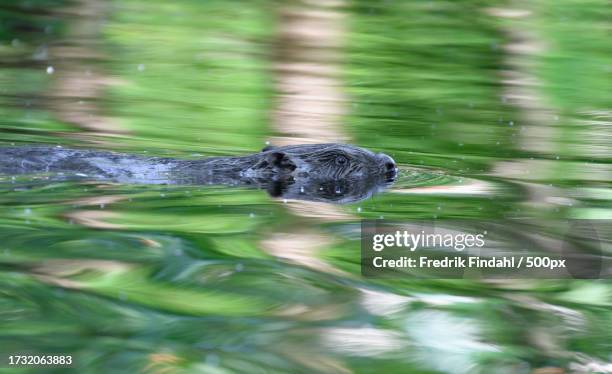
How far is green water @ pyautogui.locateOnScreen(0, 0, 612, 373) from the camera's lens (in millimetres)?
4504

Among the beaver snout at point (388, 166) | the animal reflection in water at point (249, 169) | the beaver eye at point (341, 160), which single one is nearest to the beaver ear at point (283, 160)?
the animal reflection in water at point (249, 169)

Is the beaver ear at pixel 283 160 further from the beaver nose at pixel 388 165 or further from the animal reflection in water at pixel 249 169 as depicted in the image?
the beaver nose at pixel 388 165

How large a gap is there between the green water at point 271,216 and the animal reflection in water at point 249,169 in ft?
0.51

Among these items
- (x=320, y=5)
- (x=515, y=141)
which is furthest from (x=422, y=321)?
(x=320, y=5)

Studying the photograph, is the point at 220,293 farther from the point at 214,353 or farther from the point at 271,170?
the point at 271,170

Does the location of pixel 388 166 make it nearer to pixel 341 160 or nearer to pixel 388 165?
pixel 388 165

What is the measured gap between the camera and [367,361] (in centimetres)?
437

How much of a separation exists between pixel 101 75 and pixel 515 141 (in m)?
4.13

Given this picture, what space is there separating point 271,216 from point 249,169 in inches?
39.0

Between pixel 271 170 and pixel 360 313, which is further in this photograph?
pixel 271 170

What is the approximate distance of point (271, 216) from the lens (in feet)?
20.3

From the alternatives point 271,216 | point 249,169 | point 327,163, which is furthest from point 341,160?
point 271,216

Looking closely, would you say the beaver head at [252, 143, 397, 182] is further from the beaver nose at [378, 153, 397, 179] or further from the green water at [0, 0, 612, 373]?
the green water at [0, 0, 612, 373]

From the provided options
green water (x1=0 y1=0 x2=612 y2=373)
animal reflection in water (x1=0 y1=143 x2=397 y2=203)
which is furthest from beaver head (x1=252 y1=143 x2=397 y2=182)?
green water (x1=0 y1=0 x2=612 y2=373)
